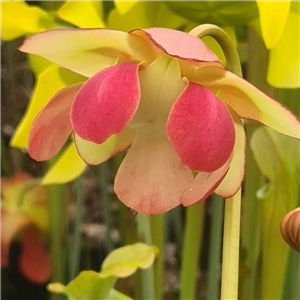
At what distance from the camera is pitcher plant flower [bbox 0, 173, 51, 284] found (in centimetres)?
67

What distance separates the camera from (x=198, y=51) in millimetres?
242

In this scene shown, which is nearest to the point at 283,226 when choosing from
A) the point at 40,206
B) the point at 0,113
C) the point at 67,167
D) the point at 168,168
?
the point at 168,168

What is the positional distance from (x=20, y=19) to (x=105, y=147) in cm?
11

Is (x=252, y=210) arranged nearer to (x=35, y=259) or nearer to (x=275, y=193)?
(x=275, y=193)

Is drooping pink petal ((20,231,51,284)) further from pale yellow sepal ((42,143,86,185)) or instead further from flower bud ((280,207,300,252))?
flower bud ((280,207,300,252))

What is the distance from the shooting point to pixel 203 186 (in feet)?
0.87

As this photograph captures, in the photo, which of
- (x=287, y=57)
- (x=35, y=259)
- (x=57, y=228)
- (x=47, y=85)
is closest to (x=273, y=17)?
(x=287, y=57)

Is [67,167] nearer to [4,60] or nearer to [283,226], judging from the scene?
[283,226]

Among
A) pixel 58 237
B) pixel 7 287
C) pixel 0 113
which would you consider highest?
pixel 0 113

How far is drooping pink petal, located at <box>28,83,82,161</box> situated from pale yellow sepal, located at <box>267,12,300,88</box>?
0.13 m

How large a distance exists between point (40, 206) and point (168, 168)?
438 millimetres

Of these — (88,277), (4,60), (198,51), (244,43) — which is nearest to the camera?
(198,51)

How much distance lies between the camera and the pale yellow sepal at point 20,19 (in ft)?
1.17

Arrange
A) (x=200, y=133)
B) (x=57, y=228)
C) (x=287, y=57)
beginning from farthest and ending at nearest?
1. (x=57, y=228)
2. (x=287, y=57)
3. (x=200, y=133)
